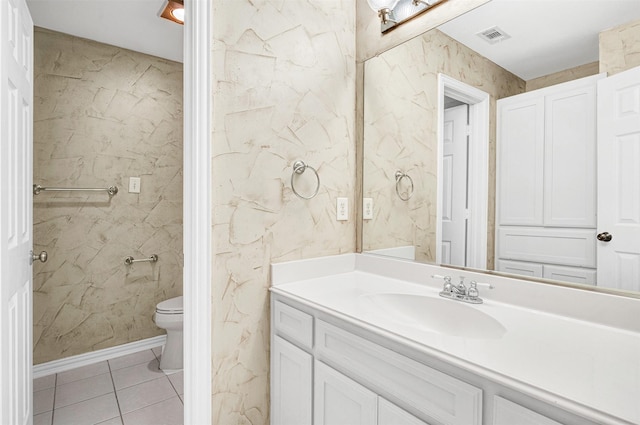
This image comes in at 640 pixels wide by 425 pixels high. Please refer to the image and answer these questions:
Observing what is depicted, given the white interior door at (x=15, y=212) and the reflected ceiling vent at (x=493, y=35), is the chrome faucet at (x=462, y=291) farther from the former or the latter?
the white interior door at (x=15, y=212)

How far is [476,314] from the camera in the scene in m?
1.12

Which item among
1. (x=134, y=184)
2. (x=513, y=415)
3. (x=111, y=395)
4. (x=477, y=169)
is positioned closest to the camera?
(x=513, y=415)

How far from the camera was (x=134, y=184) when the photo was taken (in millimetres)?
2629

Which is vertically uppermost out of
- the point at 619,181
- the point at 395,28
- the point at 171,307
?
the point at 395,28

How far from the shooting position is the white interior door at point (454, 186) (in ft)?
4.50

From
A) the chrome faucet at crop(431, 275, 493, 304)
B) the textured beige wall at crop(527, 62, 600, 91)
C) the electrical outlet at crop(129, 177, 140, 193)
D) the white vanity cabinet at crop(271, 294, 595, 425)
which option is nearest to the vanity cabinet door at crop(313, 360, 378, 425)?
the white vanity cabinet at crop(271, 294, 595, 425)

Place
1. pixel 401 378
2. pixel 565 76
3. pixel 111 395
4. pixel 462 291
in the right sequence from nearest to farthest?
pixel 401 378
pixel 565 76
pixel 462 291
pixel 111 395

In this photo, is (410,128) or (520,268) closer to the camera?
(520,268)

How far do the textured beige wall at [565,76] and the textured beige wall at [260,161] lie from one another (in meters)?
0.84

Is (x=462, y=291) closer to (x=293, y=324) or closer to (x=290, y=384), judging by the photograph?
(x=293, y=324)

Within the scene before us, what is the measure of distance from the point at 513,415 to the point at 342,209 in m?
1.14

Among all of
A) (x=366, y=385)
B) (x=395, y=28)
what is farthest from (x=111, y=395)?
(x=395, y=28)

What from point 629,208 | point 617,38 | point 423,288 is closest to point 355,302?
point 423,288

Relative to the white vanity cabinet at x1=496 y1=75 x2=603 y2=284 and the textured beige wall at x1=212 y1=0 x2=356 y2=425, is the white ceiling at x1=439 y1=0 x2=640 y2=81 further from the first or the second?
the textured beige wall at x1=212 y1=0 x2=356 y2=425
